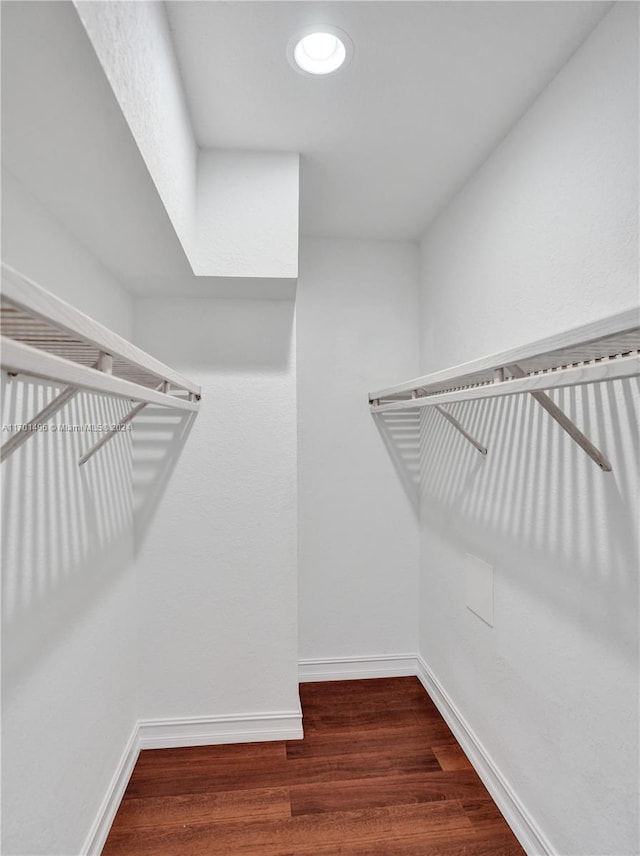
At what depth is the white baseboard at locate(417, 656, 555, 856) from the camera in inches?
52.6

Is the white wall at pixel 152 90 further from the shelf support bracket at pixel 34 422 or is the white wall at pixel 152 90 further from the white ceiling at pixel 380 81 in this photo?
the shelf support bracket at pixel 34 422

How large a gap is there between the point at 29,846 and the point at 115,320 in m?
1.48

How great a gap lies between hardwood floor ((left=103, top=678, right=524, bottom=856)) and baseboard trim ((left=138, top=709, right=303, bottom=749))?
29 mm

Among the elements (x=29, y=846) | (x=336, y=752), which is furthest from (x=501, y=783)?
(x=29, y=846)

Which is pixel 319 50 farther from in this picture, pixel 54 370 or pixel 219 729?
pixel 219 729

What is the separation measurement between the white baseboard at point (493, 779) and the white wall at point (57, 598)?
1282 millimetres

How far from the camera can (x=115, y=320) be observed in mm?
1666

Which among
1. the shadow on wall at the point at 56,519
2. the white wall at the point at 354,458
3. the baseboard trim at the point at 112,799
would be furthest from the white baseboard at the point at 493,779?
the shadow on wall at the point at 56,519

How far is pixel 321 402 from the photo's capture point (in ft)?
7.69

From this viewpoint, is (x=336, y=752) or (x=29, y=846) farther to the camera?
(x=336, y=752)

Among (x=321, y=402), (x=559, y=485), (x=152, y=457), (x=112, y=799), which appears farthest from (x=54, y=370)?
(x=321, y=402)

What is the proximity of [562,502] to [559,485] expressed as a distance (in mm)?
47

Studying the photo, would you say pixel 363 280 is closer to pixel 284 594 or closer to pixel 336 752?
pixel 284 594

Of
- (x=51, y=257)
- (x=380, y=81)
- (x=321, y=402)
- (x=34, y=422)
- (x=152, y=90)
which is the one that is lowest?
(x=34, y=422)
